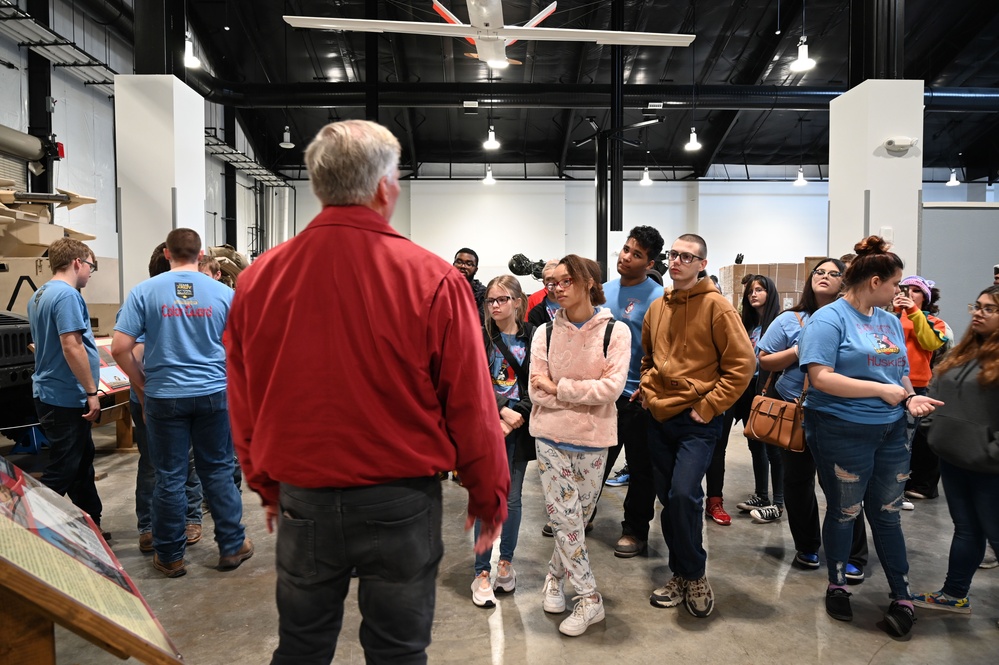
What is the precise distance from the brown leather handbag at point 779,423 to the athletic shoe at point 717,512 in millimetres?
976

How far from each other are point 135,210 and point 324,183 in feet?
16.1

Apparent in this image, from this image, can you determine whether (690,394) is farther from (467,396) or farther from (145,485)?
(145,485)

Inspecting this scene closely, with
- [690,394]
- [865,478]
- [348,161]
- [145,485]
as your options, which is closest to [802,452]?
[865,478]

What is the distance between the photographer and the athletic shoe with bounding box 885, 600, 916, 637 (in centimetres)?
239

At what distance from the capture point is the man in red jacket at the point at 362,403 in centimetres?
120

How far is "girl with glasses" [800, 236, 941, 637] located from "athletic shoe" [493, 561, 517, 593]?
134 cm

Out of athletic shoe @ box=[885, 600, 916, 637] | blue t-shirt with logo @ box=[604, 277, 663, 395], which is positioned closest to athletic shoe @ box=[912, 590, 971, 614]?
athletic shoe @ box=[885, 600, 916, 637]

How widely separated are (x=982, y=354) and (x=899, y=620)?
3.50 feet

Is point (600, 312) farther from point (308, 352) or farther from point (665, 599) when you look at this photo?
point (308, 352)

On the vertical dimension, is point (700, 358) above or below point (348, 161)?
below

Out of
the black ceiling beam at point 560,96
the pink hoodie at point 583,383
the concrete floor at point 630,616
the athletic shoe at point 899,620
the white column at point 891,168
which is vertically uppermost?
the black ceiling beam at point 560,96

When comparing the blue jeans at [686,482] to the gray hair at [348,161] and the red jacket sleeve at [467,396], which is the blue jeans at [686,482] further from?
the gray hair at [348,161]

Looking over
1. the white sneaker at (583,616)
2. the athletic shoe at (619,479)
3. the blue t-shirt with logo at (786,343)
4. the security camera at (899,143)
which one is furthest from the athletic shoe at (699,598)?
the security camera at (899,143)

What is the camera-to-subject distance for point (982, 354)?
7.52 ft
